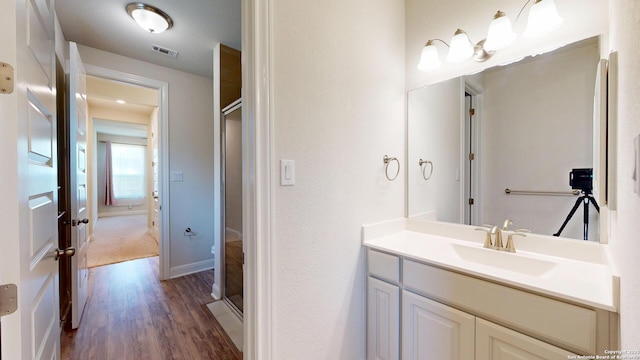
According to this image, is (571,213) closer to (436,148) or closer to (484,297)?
(484,297)

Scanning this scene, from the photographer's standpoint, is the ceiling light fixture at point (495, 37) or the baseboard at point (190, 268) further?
the baseboard at point (190, 268)

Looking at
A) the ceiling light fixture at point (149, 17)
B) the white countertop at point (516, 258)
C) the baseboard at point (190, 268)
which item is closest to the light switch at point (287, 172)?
the white countertop at point (516, 258)

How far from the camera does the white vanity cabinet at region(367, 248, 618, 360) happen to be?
836 mm

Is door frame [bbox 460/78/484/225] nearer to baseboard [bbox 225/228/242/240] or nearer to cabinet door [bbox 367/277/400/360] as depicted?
cabinet door [bbox 367/277/400/360]

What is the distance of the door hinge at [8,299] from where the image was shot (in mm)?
569

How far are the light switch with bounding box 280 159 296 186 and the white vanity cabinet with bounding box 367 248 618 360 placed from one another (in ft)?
2.23

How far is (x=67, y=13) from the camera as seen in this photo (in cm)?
199

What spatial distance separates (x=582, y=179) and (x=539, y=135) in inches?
11.1

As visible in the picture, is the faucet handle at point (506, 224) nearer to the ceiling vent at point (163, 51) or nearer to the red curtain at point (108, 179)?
the ceiling vent at point (163, 51)

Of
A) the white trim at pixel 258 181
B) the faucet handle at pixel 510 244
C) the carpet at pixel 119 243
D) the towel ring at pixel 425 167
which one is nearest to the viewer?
the white trim at pixel 258 181

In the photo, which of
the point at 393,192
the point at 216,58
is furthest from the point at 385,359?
the point at 216,58

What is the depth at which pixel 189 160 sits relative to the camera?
10.2 ft

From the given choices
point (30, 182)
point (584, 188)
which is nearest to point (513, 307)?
point (584, 188)

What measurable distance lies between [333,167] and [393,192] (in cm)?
61
